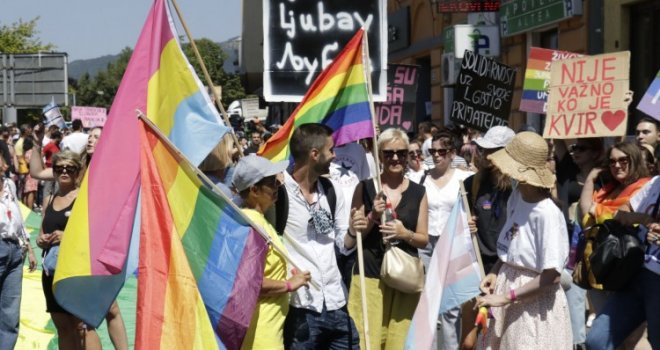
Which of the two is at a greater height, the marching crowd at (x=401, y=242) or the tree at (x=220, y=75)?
the tree at (x=220, y=75)

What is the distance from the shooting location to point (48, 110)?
3103 cm

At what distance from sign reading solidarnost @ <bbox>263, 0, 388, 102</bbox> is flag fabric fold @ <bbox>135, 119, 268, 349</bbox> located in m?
3.77

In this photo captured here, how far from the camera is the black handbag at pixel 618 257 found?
6680 millimetres

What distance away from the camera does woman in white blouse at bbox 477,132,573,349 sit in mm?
5871

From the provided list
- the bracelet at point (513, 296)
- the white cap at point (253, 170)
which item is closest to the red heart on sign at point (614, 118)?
the bracelet at point (513, 296)

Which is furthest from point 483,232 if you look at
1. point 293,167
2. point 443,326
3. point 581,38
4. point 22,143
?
point 22,143

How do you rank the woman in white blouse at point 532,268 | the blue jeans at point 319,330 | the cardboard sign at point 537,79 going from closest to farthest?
the woman in white blouse at point 532,268 < the blue jeans at point 319,330 < the cardboard sign at point 537,79

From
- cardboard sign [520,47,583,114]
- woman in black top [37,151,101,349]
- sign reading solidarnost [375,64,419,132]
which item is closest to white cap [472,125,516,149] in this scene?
woman in black top [37,151,101,349]

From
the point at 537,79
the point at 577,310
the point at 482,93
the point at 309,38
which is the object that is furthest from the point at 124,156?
the point at 482,93

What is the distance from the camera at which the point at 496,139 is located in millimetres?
8141

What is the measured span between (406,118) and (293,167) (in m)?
7.44

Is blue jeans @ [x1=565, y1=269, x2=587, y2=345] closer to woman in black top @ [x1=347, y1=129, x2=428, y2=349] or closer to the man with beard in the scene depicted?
the man with beard

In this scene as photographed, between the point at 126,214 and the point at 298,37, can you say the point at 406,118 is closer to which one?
the point at 298,37

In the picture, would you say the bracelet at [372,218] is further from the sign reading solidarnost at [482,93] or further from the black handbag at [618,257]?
the sign reading solidarnost at [482,93]
